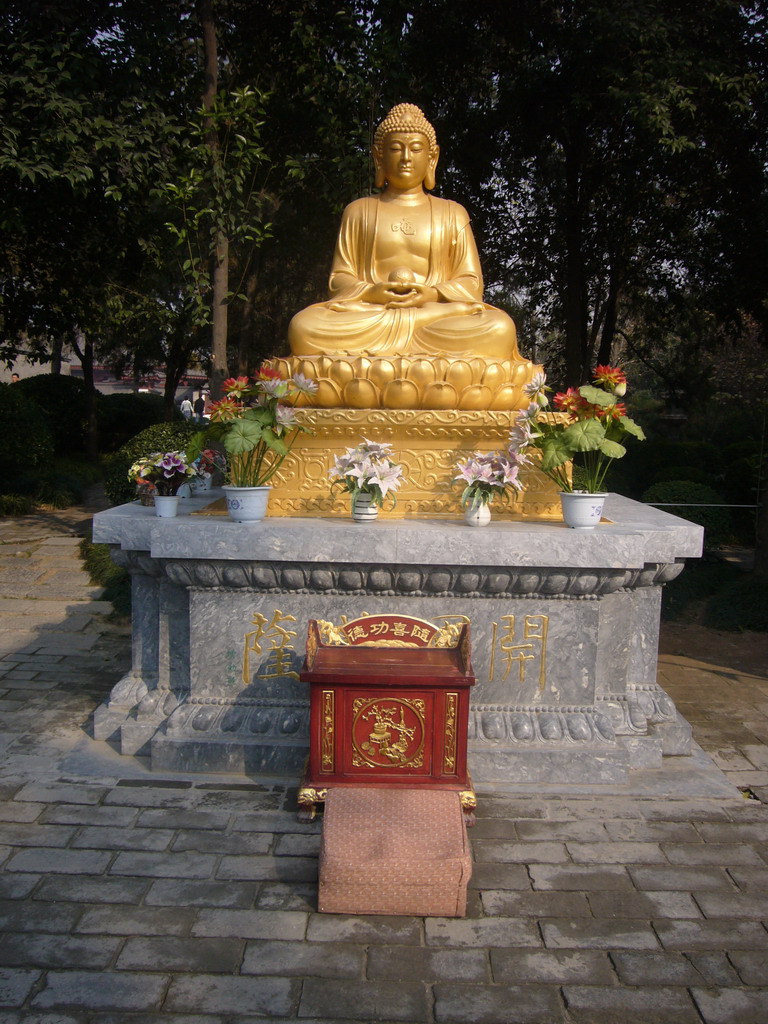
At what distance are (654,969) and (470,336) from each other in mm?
3389

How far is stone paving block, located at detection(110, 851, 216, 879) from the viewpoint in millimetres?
3102

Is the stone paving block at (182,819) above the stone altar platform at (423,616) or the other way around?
the other way around

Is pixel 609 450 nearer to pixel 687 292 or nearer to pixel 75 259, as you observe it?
pixel 75 259

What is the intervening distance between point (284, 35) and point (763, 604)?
7286mm

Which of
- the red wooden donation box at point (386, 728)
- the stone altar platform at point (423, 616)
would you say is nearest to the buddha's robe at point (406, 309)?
the stone altar platform at point (423, 616)

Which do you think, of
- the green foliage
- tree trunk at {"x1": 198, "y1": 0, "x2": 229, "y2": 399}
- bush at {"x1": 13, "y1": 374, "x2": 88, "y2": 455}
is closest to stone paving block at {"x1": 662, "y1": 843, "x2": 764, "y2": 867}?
the green foliage

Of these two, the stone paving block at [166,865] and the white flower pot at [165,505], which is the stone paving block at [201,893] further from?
the white flower pot at [165,505]

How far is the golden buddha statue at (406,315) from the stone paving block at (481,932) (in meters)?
2.62

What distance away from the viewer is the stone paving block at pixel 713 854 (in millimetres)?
3277

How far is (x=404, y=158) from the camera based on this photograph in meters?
5.74

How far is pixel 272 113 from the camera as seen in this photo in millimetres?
9234

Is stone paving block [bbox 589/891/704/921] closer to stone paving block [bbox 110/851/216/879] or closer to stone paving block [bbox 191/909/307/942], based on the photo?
stone paving block [bbox 191/909/307/942]

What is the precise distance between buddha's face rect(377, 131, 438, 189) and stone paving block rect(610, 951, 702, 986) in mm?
4914

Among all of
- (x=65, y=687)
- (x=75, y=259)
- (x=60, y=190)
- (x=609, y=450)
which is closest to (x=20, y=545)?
(x=75, y=259)
